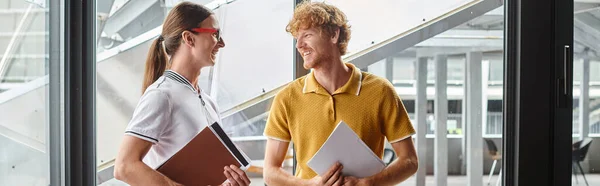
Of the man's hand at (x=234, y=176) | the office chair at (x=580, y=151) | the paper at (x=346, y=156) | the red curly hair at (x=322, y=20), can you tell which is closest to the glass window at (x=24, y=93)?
the man's hand at (x=234, y=176)

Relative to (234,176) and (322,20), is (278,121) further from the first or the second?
(322,20)

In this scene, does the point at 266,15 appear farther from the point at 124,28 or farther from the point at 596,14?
the point at 596,14

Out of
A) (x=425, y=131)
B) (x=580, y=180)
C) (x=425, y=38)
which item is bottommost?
(x=580, y=180)

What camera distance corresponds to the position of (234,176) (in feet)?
10.3

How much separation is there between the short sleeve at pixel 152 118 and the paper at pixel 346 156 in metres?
0.67

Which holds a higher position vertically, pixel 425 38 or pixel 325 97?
pixel 425 38

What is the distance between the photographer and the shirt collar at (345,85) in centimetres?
309

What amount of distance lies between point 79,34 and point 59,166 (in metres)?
0.63

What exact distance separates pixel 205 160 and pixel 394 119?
0.83 m

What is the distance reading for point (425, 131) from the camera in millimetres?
3250

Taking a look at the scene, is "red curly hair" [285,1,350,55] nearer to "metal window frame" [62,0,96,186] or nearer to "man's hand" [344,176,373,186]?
"man's hand" [344,176,373,186]

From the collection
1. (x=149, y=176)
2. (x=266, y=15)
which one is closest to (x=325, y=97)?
(x=266, y=15)

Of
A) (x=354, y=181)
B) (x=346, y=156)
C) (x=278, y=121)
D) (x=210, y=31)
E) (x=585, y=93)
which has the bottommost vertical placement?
(x=354, y=181)

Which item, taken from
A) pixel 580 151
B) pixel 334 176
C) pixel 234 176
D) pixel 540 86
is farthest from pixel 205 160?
pixel 580 151
